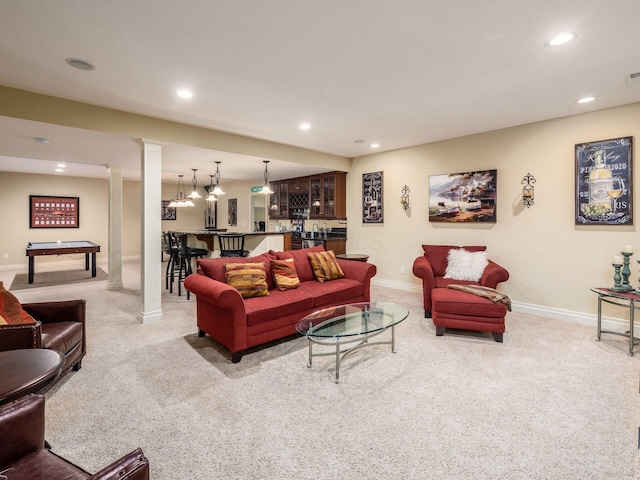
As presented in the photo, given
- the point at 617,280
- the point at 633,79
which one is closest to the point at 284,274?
the point at 617,280

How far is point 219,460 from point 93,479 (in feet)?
3.12

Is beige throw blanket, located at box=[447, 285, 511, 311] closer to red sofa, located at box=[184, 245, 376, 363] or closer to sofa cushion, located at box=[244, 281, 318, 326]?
red sofa, located at box=[184, 245, 376, 363]

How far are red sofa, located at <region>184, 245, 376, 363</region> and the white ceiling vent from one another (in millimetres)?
3307

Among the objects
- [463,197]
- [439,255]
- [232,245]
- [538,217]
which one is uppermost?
[463,197]

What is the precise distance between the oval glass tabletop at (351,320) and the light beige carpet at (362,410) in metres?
0.35

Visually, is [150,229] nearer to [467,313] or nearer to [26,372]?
[26,372]

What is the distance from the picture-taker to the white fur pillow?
421cm

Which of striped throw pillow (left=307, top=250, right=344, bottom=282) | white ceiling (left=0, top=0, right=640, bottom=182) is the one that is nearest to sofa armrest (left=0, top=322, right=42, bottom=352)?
white ceiling (left=0, top=0, right=640, bottom=182)

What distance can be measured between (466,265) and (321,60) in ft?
10.4

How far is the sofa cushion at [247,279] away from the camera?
324 cm

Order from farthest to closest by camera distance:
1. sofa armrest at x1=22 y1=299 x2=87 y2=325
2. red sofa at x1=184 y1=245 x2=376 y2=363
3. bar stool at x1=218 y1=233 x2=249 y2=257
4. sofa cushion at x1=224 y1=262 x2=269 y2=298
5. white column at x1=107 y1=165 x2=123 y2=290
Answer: white column at x1=107 y1=165 x2=123 y2=290 < bar stool at x1=218 y1=233 x2=249 y2=257 < sofa cushion at x1=224 y1=262 x2=269 y2=298 < red sofa at x1=184 y1=245 x2=376 y2=363 < sofa armrest at x1=22 y1=299 x2=87 y2=325

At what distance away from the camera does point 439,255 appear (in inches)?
185

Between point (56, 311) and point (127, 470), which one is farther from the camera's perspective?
point (56, 311)

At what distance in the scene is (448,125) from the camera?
14.4ft
